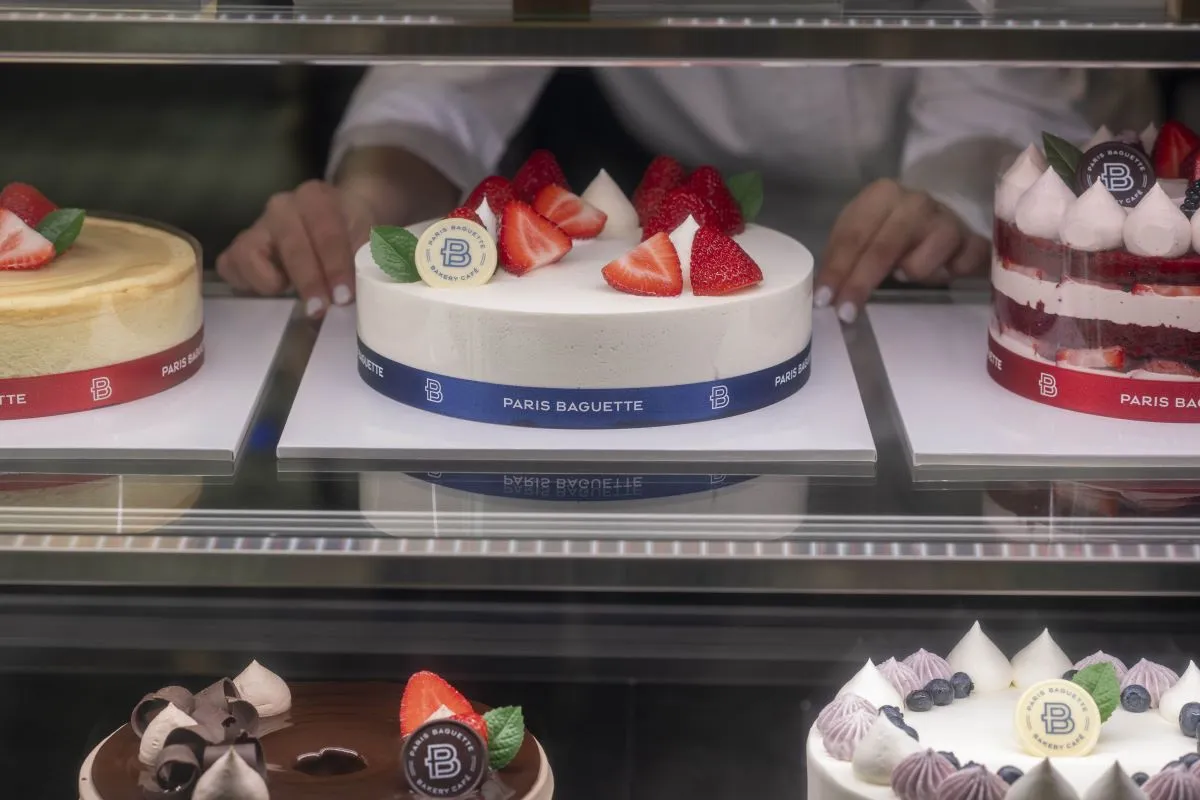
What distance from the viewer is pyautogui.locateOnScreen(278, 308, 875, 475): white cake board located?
1205 millimetres

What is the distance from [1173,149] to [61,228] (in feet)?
3.02

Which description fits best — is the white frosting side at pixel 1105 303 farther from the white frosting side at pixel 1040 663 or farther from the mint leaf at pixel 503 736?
the mint leaf at pixel 503 736

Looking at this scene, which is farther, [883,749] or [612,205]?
[612,205]

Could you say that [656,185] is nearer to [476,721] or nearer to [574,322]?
[574,322]

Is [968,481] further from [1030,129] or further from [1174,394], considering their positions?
[1030,129]

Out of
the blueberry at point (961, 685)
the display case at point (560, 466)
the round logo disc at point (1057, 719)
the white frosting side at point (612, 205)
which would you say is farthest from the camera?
the white frosting side at point (612, 205)

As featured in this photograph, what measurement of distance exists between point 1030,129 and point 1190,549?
1.91ft

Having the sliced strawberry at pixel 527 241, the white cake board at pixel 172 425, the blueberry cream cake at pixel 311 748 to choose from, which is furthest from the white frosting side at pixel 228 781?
the sliced strawberry at pixel 527 241

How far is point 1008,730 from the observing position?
4.22 feet

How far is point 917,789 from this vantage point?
3.86ft

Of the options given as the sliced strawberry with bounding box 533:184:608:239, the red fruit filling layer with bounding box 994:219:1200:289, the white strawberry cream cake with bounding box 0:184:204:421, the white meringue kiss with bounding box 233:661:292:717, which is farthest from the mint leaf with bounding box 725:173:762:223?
the white meringue kiss with bounding box 233:661:292:717

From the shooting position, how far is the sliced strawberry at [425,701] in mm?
1302

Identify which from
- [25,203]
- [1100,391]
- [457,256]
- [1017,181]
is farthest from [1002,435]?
[25,203]

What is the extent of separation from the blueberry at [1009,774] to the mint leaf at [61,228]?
2.79 feet
